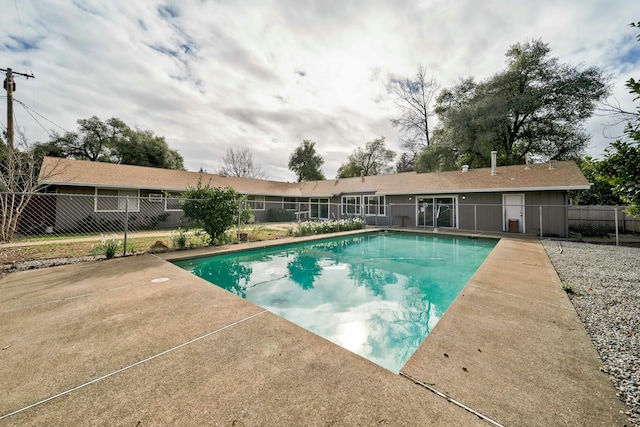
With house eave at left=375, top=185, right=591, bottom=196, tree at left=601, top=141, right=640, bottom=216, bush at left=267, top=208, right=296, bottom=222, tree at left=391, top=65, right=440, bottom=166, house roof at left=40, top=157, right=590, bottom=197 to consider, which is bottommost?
bush at left=267, top=208, right=296, bottom=222

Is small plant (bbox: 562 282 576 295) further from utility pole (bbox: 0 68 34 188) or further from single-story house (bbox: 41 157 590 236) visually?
utility pole (bbox: 0 68 34 188)

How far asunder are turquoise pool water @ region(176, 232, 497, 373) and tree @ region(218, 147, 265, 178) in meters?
26.3

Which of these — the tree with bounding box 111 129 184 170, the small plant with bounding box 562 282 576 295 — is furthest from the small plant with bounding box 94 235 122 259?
the tree with bounding box 111 129 184 170

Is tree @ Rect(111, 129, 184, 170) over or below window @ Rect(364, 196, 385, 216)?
over

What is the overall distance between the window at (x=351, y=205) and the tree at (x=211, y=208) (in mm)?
10948

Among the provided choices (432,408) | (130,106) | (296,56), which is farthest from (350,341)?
(130,106)

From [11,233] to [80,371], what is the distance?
39.4ft

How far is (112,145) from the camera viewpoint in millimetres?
24172

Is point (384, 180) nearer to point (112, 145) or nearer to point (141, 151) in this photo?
point (141, 151)

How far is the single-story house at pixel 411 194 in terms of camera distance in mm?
11648

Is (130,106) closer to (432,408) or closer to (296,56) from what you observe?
(296,56)

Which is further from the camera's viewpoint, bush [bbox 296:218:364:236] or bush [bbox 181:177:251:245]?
bush [bbox 296:218:364:236]

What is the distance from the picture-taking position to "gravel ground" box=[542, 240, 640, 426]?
78.4 inches

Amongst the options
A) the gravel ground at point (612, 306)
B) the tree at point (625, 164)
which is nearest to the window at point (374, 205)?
the gravel ground at point (612, 306)
